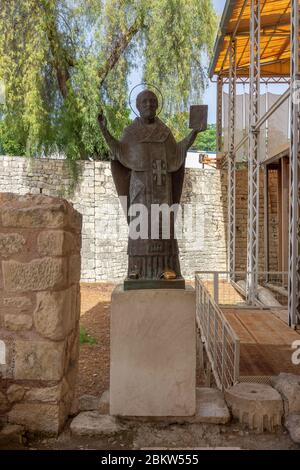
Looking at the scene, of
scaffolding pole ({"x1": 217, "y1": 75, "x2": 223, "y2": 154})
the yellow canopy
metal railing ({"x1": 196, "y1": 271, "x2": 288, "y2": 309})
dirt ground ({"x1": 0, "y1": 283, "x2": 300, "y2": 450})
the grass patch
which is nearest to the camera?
dirt ground ({"x1": 0, "y1": 283, "x2": 300, "y2": 450})

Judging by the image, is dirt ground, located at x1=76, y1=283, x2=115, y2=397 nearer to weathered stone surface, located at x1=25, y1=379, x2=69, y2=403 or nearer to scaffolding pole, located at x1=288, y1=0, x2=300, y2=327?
weathered stone surface, located at x1=25, y1=379, x2=69, y2=403

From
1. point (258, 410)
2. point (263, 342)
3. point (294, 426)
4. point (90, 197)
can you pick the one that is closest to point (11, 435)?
point (258, 410)

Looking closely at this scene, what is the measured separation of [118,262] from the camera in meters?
12.9

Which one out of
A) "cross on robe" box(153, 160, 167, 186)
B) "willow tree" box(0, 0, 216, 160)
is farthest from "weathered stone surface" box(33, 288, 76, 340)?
"willow tree" box(0, 0, 216, 160)

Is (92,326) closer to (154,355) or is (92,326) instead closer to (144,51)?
(154,355)

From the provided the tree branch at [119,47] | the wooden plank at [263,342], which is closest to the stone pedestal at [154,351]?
the wooden plank at [263,342]

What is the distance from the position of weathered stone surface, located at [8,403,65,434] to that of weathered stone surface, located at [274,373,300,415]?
1456 millimetres

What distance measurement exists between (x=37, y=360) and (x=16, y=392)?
9.5 inches

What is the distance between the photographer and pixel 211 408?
282 centimetres

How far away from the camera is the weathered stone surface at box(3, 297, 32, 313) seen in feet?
8.54

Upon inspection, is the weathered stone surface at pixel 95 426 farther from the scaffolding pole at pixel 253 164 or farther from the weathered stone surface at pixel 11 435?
the scaffolding pole at pixel 253 164

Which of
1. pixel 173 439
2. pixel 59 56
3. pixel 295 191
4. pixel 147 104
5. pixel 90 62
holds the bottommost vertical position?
pixel 173 439

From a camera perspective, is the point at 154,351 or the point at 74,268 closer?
the point at 154,351

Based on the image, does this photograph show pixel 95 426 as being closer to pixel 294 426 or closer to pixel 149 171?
pixel 294 426
